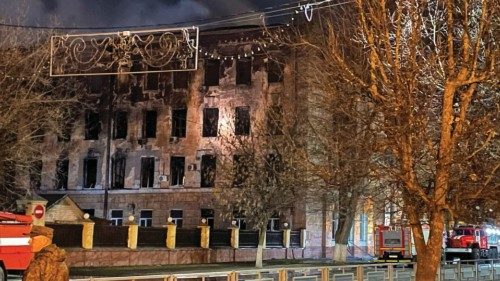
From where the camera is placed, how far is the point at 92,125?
2132 inches

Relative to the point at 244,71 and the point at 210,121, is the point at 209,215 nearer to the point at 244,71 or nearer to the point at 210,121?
the point at 210,121

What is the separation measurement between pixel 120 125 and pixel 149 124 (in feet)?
7.69

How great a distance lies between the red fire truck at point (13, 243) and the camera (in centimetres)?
2033

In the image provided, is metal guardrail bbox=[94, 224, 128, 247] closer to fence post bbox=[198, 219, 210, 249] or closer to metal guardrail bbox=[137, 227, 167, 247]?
metal guardrail bbox=[137, 227, 167, 247]

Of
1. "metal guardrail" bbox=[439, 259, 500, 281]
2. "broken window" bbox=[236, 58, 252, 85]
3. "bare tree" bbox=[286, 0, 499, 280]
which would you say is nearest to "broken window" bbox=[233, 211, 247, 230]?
"broken window" bbox=[236, 58, 252, 85]

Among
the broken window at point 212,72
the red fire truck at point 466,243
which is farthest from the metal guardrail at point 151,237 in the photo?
the red fire truck at point 466,243

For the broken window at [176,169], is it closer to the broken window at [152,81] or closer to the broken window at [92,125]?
the broken window at [152,81]

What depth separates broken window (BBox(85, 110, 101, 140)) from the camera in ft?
177

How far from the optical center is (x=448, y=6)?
13.6m

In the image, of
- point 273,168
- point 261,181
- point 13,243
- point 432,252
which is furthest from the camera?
point 261,181

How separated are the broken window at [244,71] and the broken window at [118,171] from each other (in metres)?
10.5

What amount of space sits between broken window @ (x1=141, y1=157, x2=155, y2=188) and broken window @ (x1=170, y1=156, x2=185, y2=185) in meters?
1.45

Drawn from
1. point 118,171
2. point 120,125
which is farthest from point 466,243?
point 120,125

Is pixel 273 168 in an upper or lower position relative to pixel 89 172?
lower
